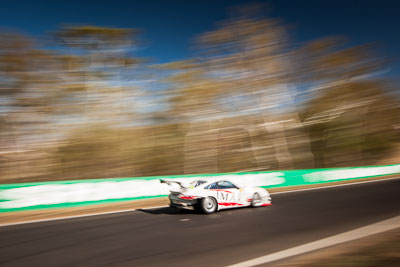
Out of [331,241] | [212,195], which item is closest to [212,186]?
[212,195]

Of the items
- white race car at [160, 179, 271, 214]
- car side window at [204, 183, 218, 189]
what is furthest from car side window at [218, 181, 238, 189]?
car side window at [204, 183, 218, 189]

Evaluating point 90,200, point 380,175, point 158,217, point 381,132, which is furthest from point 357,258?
point 381,132

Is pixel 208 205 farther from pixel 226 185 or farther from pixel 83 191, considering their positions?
pixel 83 191

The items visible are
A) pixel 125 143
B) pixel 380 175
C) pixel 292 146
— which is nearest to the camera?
pixel 380 175

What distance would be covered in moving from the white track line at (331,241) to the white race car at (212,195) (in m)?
4.22

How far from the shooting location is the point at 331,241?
6430mm

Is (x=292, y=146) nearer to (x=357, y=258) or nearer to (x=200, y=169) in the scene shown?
(x=200, y=169)

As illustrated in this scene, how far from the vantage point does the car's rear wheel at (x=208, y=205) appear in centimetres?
1037

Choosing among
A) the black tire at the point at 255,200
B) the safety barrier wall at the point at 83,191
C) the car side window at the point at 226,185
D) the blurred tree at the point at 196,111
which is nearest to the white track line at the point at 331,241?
the black tire at the point at 255,200

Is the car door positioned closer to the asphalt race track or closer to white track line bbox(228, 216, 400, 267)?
the asphalt race track

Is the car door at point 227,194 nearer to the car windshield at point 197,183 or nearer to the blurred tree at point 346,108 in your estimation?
the car windshield at point 197,183

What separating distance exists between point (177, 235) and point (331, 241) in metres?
3.10

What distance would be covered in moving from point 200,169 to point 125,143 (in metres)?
7.83

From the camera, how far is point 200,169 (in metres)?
33.4
